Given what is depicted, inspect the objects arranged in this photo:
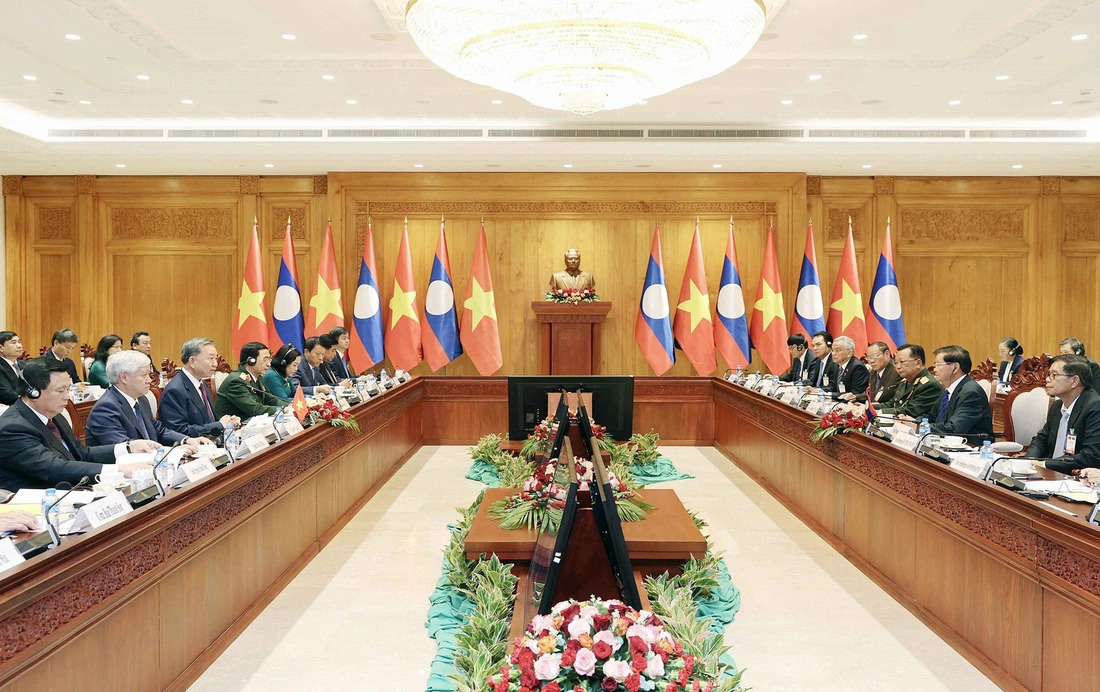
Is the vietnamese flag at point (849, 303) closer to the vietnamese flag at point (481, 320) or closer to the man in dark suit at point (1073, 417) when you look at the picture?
the vietnamese flag at point (481, 320)

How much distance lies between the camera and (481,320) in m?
10.1

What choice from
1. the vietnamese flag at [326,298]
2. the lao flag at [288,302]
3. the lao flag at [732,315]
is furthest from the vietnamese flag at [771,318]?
the lao flag at [288,302]

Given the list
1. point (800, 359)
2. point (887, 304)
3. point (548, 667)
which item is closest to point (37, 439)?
point (548, 667)

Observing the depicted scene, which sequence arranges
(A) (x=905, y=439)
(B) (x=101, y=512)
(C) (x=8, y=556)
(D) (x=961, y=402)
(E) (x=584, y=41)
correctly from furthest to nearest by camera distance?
(D) (x=961, y=402), (A) (x=905, y=439), (E) (x=584, y=41), (B) (x=101, y=512), (C) (x=8, y=556)

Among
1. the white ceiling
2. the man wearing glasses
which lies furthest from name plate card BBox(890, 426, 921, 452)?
the white ceiling

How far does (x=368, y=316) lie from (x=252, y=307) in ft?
4.46

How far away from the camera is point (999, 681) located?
3.19 metres

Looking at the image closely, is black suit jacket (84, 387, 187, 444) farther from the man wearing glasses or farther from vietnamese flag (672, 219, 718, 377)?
vietnamese flag (672, 219, 718, 377)

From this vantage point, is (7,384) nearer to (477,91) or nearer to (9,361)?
(9,361)

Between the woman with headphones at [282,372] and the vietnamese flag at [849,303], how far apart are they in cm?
658

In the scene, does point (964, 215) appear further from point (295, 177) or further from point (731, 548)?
point (295, 177)

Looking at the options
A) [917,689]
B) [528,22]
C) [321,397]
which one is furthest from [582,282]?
[917,689]

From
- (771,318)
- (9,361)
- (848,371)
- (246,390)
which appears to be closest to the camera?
(246,390)

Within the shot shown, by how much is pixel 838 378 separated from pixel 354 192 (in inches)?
251
